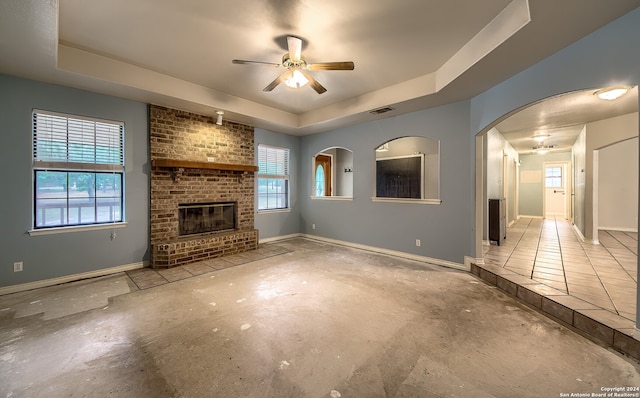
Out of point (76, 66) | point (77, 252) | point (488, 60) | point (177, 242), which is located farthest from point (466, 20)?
point (77, 252)

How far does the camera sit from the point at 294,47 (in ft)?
9.14

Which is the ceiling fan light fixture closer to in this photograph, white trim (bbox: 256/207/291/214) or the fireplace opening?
the fireplace opening

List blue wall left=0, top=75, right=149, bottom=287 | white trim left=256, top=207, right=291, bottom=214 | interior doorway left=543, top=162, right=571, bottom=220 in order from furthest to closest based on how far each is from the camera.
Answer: interior doorway left=543, top=162, right=571, bottom=220 → white trim left=256, top=207, right=291, bottom=214 → blue wall left=0, top=75, right=149, bottom=287

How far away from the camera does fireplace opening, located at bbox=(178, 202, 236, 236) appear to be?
467cm

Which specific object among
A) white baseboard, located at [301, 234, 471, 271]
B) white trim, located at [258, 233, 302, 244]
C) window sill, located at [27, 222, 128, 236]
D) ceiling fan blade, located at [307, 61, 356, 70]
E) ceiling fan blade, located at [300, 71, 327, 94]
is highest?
ceiling fan blade, located at [307, 61, 356, 70]

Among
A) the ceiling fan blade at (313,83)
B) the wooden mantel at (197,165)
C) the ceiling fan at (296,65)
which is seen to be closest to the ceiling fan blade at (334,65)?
the ceiling fan at (296,65)

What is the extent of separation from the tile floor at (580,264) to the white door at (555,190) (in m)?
3.78

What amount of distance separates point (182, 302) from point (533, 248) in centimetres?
560

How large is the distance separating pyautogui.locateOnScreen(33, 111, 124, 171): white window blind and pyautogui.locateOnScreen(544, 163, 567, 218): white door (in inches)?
485

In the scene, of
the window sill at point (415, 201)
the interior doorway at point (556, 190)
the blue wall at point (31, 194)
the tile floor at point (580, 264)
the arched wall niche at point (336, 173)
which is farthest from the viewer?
the interior doorway at point (556, 190)

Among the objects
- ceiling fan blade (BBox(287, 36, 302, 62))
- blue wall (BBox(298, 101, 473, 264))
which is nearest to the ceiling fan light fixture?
ceiling fan blade (BBox(287, 36, 302, 62))

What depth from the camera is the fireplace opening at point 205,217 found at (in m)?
4.67

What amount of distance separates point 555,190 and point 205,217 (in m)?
11.4

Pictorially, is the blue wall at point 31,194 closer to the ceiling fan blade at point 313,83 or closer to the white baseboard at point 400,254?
the ceiling fan blade at point 313,83
